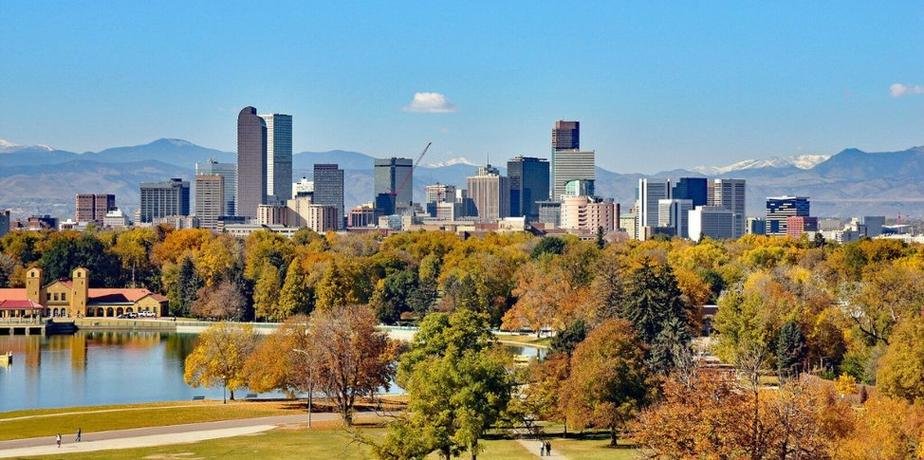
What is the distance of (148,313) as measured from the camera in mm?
110750

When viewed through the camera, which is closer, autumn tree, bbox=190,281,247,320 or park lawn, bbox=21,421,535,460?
park lawn, bbox=21,421,535,460

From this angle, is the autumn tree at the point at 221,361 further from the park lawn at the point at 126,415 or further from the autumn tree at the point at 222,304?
the autumn tree at the point at 222,304

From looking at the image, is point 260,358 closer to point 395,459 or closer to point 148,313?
point 395,459

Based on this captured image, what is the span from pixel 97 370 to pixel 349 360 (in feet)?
78.6

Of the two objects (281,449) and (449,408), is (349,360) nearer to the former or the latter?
(281,449)

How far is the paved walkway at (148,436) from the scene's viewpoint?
4634 cm

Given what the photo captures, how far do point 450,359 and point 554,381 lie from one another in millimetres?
8457

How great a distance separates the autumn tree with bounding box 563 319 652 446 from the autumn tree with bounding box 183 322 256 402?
17057 mm

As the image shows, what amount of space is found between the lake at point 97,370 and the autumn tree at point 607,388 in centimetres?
1869

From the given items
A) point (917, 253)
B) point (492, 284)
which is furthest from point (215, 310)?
point (917, 253)

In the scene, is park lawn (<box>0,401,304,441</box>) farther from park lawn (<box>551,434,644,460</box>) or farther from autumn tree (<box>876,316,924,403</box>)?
autumn tree (<box>876,316,924,403</box>)

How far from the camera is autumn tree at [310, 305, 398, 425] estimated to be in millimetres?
54656

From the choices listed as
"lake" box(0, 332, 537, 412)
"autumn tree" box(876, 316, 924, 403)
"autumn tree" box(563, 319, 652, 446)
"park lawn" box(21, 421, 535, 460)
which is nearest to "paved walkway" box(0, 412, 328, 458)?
"park lawn" box(21, 421, 535, 460)

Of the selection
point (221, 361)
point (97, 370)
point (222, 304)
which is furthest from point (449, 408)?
point (222, 304)
